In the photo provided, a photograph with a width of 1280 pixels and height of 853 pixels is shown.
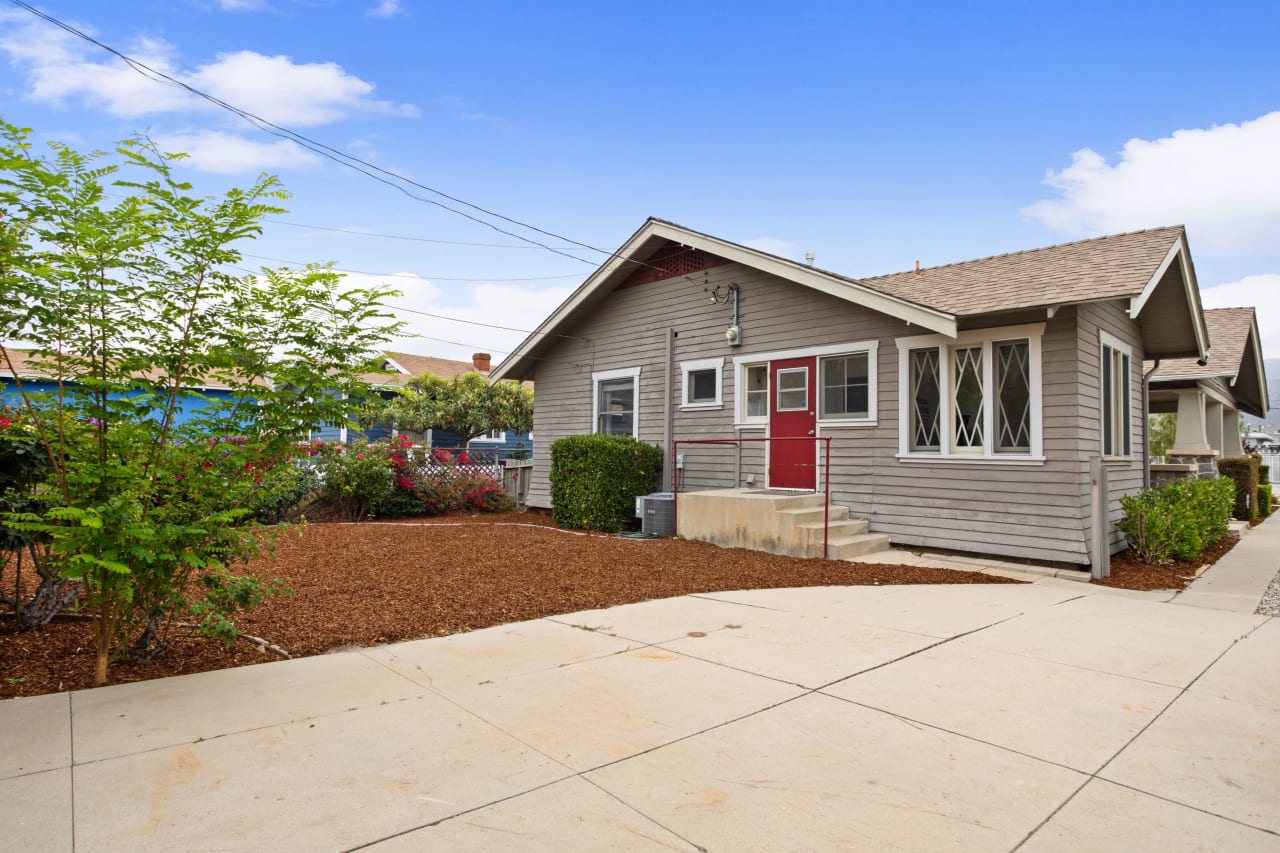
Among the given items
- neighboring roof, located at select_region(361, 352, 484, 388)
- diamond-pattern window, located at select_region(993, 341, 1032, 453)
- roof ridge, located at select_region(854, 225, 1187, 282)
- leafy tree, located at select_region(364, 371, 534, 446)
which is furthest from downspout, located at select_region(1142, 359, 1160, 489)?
neighboring roof, located at select_region(361, 352, 484, 388)

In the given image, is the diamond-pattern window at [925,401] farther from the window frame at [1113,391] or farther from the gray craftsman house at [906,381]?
the window frame at [1113,391]

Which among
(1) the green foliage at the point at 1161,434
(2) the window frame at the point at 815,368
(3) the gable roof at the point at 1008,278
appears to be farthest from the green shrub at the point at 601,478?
(1) the green foliage at the point at 1161,434

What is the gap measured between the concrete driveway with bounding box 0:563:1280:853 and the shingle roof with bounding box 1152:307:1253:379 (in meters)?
10.9

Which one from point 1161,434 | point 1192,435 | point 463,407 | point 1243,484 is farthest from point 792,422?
point 1161,434

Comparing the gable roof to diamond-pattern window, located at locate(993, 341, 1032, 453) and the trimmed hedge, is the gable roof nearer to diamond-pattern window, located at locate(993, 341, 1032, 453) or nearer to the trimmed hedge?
diamond-pattern window, located at locate(993, 341, 1032, 453)

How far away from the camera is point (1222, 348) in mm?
14203

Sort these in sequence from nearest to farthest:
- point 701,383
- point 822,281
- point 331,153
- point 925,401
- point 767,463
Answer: point 925,401 < point 822,281 < point 331,153 < point 767,463 < point 701,383

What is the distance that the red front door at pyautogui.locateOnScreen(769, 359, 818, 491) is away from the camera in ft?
32.4

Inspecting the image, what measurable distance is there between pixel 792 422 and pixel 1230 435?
15.5m

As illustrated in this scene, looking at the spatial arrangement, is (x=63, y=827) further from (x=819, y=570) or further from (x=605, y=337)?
(x=605, y=337)

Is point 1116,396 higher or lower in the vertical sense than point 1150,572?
higher

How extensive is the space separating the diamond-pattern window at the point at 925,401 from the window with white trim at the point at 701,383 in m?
2.94

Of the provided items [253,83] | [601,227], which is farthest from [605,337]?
[253,83]

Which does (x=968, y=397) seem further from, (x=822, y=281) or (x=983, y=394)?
(x=822, y=281)
